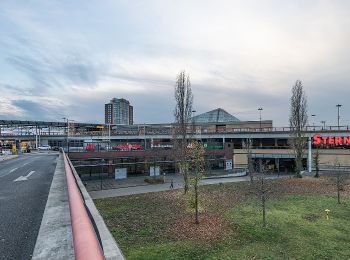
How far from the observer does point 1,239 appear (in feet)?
18.6

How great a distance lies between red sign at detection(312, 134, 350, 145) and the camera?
4862cm

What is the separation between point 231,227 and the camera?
16312 millimetres

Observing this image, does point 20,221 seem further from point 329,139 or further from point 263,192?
point 329,139

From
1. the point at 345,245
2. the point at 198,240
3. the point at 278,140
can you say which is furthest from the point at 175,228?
the point at 278,140

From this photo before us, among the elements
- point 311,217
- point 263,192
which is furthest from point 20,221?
point 311,217

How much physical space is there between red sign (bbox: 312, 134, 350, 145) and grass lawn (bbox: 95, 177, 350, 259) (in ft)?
84.0

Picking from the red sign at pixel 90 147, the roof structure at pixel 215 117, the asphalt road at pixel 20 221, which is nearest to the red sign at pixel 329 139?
the red sign at pixel 90 147

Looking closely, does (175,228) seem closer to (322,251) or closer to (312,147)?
(322,251)

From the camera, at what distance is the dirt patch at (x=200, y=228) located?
14746 mm

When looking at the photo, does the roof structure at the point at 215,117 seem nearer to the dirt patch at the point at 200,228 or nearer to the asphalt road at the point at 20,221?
the dirt patch at the point at 200,228

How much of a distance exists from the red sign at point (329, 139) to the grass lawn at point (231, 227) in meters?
25.6

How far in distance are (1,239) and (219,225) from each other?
1321cm

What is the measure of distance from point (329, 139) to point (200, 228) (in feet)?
141

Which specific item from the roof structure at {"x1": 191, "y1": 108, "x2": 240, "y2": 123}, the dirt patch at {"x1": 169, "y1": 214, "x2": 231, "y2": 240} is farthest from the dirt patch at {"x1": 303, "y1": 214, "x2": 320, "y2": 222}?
the roof structure at {"x1": 191, "y1": 108, "x2": 240, "y2": 123}
